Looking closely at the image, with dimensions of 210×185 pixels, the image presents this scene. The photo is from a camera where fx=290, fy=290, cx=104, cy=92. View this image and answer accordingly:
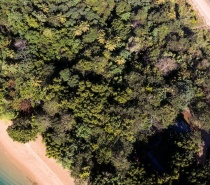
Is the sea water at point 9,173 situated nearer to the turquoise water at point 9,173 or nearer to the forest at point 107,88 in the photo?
the turquoise water at point 9,173

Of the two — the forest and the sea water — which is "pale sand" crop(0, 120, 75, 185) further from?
the forest

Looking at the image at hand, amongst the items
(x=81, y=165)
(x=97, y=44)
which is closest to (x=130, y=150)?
(x=81, y=165)

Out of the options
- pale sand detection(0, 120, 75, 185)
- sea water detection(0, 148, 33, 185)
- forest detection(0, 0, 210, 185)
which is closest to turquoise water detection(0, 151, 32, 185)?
sea water detection(0, 148, 33, 185)

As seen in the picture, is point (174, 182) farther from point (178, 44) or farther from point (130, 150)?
point (178, 44)

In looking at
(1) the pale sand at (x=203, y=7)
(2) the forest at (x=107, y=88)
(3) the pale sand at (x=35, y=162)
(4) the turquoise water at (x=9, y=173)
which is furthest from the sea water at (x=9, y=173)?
(1) the pale sand at (x=203, y=7)

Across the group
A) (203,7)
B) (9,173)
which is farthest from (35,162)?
(203,7)

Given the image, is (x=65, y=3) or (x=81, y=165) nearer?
(x=81, y=165)
